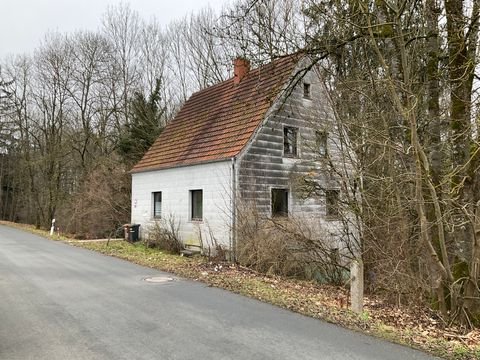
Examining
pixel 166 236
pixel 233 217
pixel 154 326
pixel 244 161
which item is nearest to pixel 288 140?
pixel 244 161

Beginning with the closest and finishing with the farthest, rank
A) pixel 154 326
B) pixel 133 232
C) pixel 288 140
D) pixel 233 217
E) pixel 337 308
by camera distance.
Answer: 1. pixel 154 326
2. pixel 337 308
3. pixel 233 217
4. pixel 288 140
5. pixel 133 232

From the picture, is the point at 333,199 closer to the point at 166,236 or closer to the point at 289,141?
the point at 289,141

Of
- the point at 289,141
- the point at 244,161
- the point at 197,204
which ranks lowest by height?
the point at 197,204

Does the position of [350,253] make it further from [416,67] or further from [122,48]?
[122,48]

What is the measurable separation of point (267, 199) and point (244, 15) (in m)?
8.72

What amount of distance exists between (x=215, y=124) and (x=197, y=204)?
360cm

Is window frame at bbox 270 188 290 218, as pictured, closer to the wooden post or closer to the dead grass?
the dead grass

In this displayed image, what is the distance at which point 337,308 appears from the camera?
7.98 m

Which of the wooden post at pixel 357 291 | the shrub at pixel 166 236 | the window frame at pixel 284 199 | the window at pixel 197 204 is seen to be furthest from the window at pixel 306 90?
the wooden post at pixel 357 291

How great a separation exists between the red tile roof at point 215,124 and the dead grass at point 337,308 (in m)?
4.58

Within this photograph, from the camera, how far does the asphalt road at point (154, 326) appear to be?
5.32m

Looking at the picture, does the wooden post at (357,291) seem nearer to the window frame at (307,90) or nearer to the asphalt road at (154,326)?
the asphalt road at (154,326)

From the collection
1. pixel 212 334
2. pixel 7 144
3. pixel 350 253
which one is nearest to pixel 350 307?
pixel 212 334

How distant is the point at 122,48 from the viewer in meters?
36.1
